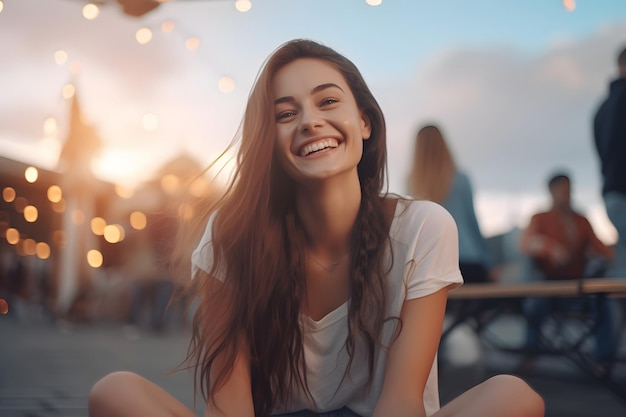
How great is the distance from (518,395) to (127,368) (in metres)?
4.25

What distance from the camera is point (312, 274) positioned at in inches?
74.0

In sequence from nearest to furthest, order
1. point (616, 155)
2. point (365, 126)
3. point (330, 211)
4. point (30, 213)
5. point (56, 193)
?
point (330, 211) < point (365, 126) < point (616, 155) < point (56, 193) < point (30, 213)

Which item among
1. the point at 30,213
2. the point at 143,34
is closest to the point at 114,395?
the point at 143,34

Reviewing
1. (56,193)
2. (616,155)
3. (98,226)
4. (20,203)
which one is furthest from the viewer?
(20,203)

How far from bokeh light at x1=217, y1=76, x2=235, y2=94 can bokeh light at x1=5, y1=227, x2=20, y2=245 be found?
47.2ft

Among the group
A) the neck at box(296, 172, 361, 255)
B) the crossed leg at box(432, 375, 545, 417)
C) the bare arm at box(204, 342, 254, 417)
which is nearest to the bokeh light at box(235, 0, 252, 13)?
the neck at box(296, 172, 361, 255)

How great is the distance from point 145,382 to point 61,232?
51.7 ft

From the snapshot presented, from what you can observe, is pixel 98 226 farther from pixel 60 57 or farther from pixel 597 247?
pixel 597 247

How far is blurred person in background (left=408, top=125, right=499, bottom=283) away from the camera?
14.0ft

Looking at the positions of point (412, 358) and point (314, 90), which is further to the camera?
point (314, 90)

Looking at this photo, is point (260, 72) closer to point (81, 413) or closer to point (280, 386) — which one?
point (280, 386)

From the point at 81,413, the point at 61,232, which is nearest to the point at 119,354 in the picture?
the point at 81,413

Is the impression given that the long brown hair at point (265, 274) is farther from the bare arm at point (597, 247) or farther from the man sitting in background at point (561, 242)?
the bare arm at point (597, 247)

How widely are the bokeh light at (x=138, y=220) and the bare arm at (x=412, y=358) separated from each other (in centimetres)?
813
